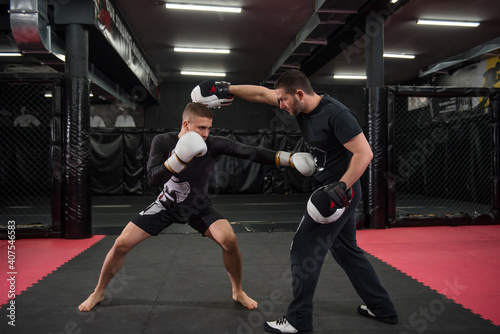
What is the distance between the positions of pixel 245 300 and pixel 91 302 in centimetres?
101

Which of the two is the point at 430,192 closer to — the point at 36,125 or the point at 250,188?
the point at 250,188

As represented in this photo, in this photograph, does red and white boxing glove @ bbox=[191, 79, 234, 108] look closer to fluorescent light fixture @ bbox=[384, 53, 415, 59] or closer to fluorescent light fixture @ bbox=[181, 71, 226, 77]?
fluorescent light fixture @ bbox=[384, 53, 415, 59]

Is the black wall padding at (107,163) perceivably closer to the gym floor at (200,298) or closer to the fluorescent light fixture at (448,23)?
the gym floor at (200,298)

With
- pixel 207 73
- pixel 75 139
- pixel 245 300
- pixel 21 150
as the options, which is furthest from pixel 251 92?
pixel 21 150

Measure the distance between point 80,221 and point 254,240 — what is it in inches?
87.4

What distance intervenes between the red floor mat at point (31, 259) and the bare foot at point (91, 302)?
24.8 inches

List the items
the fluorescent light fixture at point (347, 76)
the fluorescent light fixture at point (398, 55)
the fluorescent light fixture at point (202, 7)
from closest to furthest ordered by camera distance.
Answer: the fluorescent light fixture at point (202, 7), the fluorescent light fixture at point (398, 55), the fluorescent light fixture at point (347, 76)

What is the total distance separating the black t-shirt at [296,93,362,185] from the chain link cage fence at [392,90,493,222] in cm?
390

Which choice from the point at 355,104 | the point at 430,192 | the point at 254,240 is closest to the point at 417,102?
the point at 355,104

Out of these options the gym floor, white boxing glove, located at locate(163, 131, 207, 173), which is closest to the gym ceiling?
the gym floor

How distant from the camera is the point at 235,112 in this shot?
41.8ft

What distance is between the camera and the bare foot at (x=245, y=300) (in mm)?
2455

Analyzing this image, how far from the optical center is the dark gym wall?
12.3 m

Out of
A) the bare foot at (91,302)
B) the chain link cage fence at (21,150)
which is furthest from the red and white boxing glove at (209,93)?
the chain link cage fence at (21,150)
